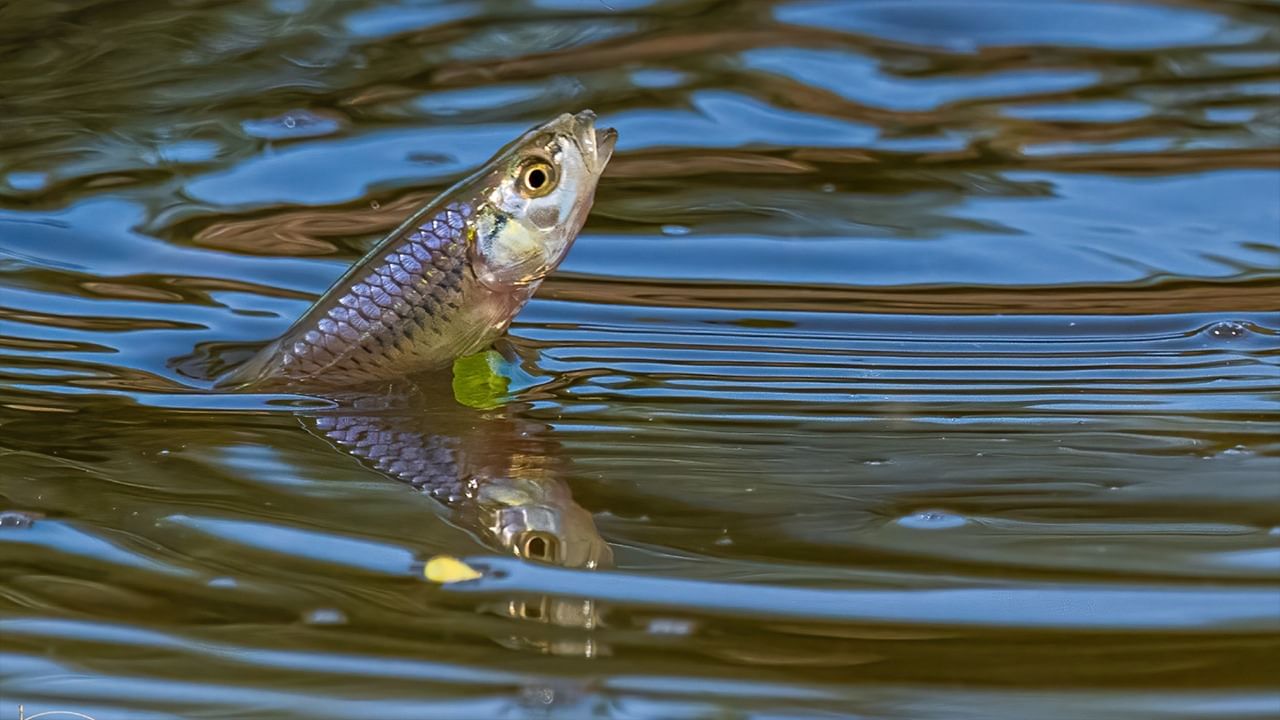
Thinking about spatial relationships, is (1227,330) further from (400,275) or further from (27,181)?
(27,181)

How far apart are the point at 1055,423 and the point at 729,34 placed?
1970mm

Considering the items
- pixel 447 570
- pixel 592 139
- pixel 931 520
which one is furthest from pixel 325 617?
pixel 592 139

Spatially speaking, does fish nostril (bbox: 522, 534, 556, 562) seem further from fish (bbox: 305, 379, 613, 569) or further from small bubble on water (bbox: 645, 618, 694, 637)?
small bubble on water (bbox: 645, 618, 694, 637)

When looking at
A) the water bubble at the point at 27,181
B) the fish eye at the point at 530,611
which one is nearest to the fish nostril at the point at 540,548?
the fish eye at the point at 530,611

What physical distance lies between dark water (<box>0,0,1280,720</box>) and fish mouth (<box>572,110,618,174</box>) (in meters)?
0.33

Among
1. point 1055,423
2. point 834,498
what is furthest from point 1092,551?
point 1055,423

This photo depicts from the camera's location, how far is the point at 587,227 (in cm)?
335

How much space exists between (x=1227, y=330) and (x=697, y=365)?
0.94 meters

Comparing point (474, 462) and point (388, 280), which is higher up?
point (388, 280)

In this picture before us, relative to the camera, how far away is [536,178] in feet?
8.24

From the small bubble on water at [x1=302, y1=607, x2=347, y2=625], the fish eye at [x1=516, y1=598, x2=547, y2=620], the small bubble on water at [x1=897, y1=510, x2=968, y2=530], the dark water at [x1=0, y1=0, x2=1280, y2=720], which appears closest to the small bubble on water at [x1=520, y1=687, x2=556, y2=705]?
the dark water at [x1=0, y1=0, x2=1280, y2=720]

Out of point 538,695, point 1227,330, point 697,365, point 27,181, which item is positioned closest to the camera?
point 538,695

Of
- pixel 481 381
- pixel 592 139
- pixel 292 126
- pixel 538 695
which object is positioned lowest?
pixel 538 695

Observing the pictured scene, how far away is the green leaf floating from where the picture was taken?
8.03 ft
